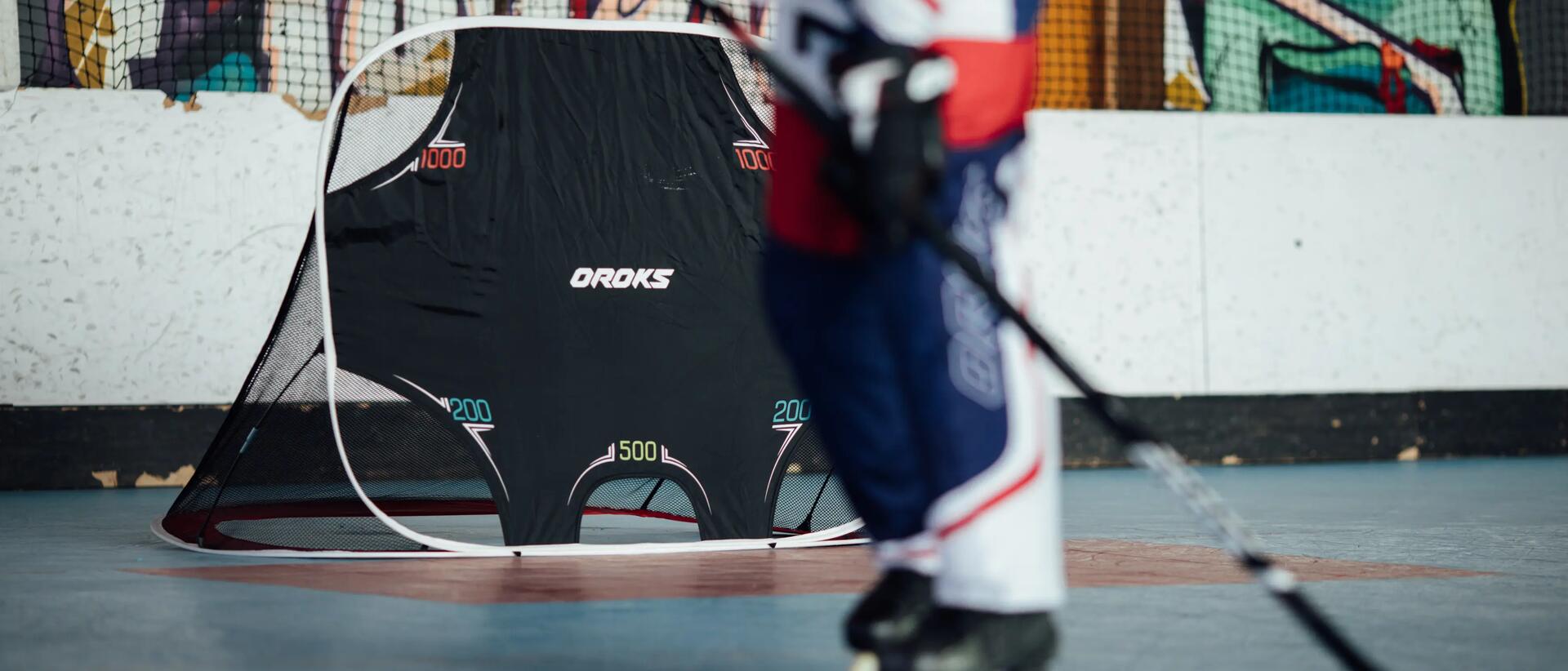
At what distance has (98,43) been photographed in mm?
6695

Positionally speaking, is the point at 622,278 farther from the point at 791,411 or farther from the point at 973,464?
the point at 973,464

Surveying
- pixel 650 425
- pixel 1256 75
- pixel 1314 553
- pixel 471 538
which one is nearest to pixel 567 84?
pixel 650 425

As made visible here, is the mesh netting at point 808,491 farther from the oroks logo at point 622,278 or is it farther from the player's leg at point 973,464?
the player's leg at point 973,464

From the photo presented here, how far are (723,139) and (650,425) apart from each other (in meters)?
0.71

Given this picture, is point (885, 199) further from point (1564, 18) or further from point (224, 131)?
point (1564, 18)

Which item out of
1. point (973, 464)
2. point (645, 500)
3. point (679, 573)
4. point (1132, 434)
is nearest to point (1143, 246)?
point (645, 500)

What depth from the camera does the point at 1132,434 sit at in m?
1.50

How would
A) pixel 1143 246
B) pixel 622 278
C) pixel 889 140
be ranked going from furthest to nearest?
pixel 1143 246, pixel 622 278, pixel 889 140

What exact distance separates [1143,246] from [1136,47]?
114 cm

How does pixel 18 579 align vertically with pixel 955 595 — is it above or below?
below

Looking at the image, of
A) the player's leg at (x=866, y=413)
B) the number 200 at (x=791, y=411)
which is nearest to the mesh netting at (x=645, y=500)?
the number 200 at (x=791, y=411)

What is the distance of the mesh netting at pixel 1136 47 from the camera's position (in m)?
6.73

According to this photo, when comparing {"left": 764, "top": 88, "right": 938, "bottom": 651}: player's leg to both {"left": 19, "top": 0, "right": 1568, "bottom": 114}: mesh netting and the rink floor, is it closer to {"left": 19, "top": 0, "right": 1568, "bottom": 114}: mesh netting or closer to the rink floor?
the rink floor

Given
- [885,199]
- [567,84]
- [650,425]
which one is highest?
[567,84]
